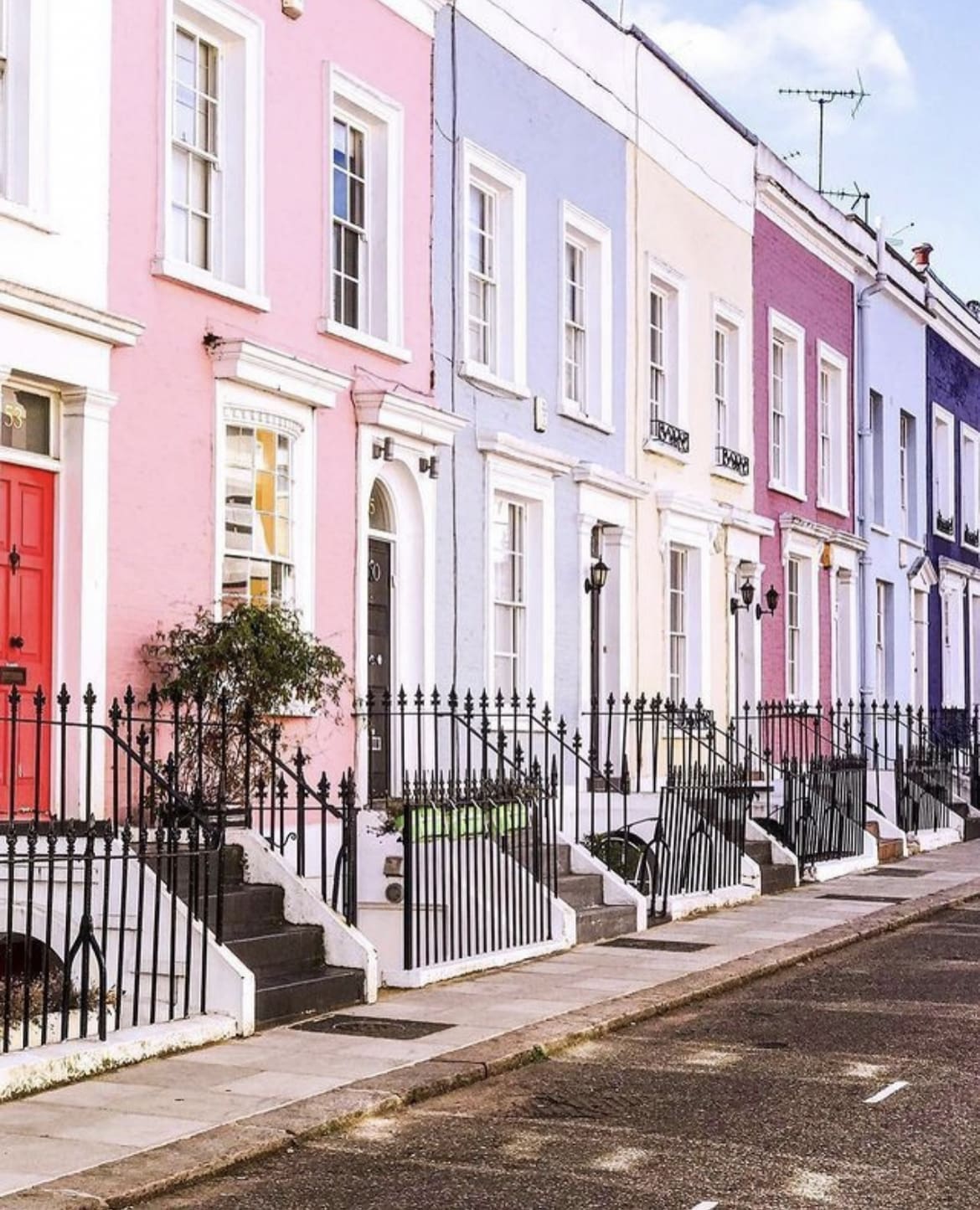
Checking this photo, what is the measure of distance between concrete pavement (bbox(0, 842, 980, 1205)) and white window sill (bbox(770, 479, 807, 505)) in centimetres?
925

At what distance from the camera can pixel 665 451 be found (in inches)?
789

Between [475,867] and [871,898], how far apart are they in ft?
20.5

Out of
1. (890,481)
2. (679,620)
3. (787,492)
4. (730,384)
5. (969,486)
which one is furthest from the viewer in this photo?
(969,486)

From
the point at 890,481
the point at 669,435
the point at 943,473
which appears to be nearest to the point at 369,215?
the point at 669,435

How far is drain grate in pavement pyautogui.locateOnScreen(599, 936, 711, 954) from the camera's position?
13.7 metres

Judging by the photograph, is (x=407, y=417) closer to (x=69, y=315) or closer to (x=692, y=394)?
(x=69, y=315)

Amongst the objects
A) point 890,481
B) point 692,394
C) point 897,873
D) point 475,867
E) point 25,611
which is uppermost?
point 692,394

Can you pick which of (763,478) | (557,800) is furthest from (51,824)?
(763,478)

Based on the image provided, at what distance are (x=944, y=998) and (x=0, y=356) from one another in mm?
6837

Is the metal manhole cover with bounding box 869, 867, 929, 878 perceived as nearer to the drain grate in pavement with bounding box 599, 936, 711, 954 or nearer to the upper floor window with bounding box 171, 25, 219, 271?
the drain grate in pavement with bounding box 599, 936, 711, 954

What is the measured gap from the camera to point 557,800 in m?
15.6

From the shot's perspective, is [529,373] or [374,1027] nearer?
[374,1027]

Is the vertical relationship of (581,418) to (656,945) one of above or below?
above

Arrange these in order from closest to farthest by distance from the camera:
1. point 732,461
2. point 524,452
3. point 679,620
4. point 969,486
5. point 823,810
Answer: point 524,452
point 823,810
point 679,620
point 732,461
point 969,486
